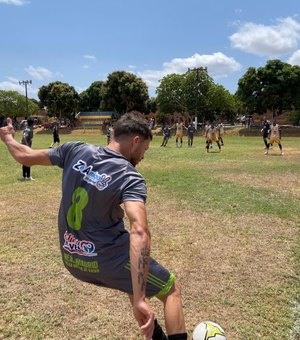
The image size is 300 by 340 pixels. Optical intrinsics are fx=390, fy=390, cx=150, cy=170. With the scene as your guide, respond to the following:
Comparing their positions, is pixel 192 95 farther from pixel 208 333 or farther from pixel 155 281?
pixel 155 281

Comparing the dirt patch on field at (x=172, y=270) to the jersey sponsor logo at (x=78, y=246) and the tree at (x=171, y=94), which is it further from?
the tree at (x=171, y=94)

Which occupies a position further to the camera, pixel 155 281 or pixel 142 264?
pixel 155 281

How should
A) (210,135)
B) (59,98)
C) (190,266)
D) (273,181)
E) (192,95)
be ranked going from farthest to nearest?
1. (59,98)
2. (192,95)
3. (210,135)
4. (273,181)
5. (190,266)

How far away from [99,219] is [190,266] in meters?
3.13

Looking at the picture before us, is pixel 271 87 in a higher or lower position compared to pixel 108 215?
higher

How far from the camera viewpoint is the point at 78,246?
8.91 feet

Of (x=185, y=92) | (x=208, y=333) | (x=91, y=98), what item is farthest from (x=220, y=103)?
(x=208, y=333)

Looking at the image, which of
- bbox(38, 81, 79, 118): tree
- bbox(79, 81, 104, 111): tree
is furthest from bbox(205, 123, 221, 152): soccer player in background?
bbox(79, 81, 104, 111): tree

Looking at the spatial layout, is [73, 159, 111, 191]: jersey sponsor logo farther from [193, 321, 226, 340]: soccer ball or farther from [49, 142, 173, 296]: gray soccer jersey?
[193, 321, 226, 340]: soccer ball

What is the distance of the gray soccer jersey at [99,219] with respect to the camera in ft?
8.27

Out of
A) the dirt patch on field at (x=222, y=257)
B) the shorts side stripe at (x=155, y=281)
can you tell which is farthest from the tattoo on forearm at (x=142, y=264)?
the dirt patch on field at (x=222, y=257)

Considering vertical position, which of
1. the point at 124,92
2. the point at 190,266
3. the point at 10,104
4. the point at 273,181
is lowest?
the point at 273,181

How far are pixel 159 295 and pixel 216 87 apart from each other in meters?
61.6

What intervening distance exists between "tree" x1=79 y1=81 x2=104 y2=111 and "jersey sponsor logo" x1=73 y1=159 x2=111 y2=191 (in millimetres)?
80798
